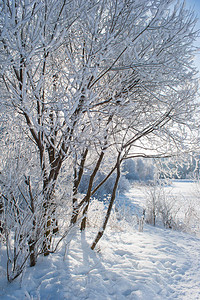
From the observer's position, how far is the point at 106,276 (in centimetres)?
227

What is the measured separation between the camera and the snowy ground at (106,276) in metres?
1.86

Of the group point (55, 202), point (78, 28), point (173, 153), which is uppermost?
point (78, 28)

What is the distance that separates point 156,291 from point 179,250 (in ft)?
7.21

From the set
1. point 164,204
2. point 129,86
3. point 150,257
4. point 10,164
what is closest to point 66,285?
point 10,164

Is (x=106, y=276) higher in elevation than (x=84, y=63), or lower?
lower

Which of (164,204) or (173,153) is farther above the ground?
(173,153)

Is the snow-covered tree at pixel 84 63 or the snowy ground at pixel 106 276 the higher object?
the snow-covered tree at pixel 84 63

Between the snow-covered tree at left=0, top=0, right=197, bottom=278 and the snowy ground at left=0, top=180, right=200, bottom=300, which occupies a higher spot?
the snow-covered tree at left=0, top=0, right=197, bottom=278

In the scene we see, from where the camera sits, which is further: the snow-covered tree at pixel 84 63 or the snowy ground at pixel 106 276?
the snowy ground at pixel 106 276

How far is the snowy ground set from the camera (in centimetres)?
186

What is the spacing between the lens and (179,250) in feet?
12.9

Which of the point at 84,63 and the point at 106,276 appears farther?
the point at 106,276

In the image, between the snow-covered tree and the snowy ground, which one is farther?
the snowy ground

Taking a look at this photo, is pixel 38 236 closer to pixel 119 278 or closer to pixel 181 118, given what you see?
pixel 119 278
